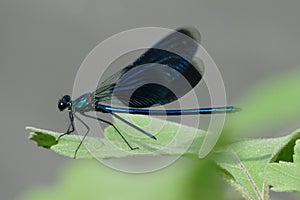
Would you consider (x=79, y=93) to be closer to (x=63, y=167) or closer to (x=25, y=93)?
(x=63, y=167)

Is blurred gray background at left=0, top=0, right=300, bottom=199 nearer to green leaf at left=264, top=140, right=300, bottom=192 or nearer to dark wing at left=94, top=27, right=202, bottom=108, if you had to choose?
dark wing at left=94, top=27, right=202, bottom=108

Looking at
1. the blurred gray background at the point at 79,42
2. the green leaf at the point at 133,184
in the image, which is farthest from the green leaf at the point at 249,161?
the blurred gray background at the point at 79,42

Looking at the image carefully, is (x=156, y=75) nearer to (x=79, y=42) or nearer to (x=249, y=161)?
(x=249, y=161)

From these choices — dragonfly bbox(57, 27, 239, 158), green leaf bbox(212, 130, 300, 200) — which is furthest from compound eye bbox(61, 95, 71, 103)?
green leaf bbox(212, 130, 300, 200)

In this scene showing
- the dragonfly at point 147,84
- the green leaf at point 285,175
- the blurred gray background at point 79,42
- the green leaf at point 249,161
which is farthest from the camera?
the blurred gray background at point 79,42

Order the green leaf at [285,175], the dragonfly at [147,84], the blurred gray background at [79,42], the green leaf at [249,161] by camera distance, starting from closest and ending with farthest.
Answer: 1. the green leaf at [285,175]
2. the green leaf at [249,161]
3. the dragonfly at [147,84]
4. the blurred gray background at [79,42]

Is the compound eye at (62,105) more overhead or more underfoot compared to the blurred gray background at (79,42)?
more overhead

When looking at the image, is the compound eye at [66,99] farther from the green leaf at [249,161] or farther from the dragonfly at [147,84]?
the green leaf at [249,161]
